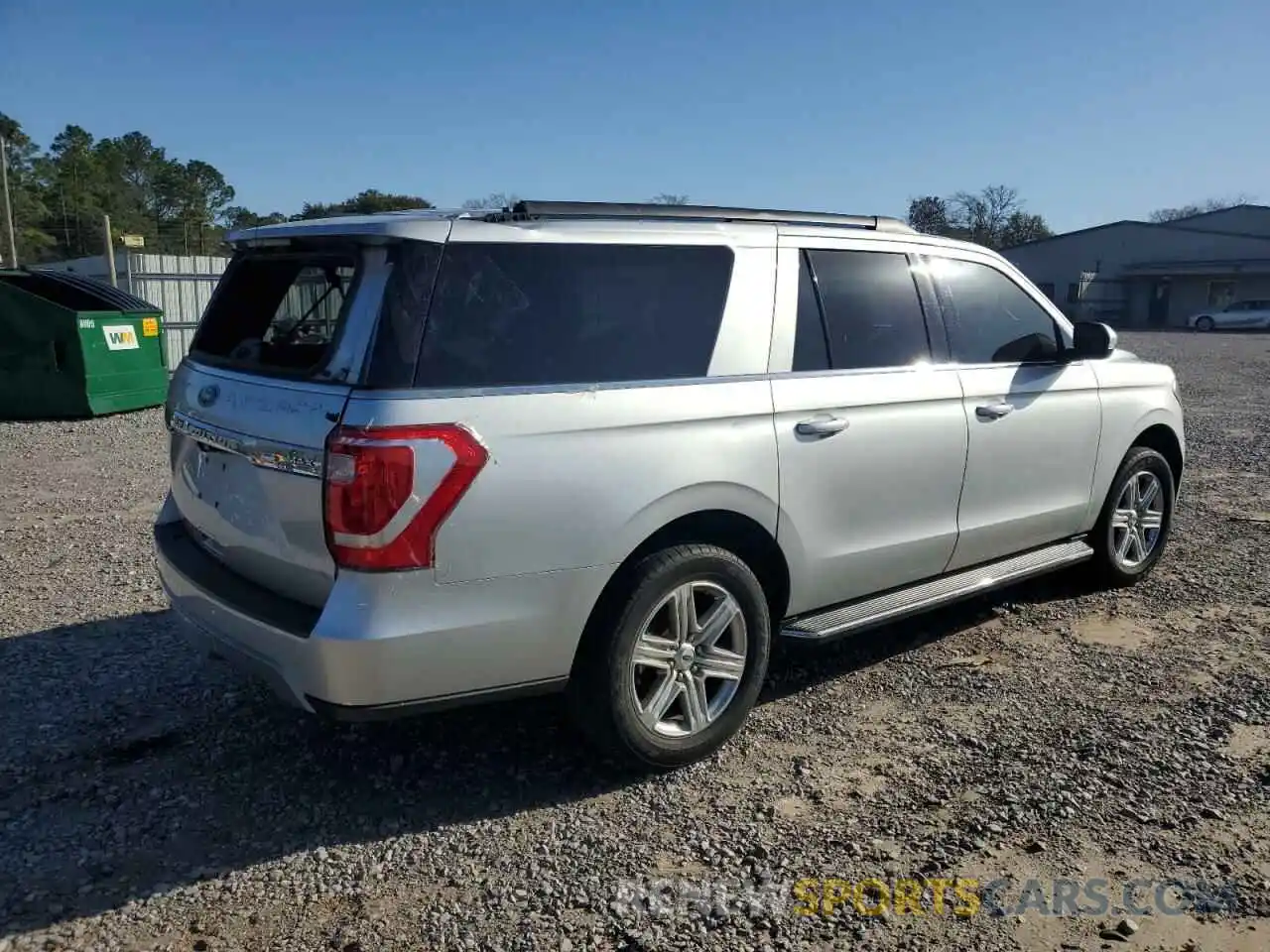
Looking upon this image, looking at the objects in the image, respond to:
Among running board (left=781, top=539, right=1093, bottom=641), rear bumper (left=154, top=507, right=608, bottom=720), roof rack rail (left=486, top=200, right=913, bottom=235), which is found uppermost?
roof rack rail (left=486, top=200, right=913, bottom=235)

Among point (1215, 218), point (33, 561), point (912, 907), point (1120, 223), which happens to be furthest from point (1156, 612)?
point (1215, 218)

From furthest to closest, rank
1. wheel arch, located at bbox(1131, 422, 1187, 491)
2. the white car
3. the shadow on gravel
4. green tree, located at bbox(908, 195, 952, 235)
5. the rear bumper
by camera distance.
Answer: green tree, located at bbox(908, 195, 952, 235) < the white car < wheel arch, located at bbox(1131, 422, 1187, 491) < the shadow on gravel < the rear bumper

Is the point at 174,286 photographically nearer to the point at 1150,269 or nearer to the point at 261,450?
the point at 261,450

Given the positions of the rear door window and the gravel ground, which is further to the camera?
the rear door window

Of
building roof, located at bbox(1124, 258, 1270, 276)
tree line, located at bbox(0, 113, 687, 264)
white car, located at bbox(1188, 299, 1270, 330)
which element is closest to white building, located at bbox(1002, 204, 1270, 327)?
building roof, located at bbox(1124, 258, 1270, 276)

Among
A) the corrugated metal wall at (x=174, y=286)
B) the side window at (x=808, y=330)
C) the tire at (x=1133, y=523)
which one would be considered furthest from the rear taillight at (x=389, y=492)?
the corrugated metal wall at (x=174, y=286)

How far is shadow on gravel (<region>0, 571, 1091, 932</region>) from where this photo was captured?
3256 millimetres

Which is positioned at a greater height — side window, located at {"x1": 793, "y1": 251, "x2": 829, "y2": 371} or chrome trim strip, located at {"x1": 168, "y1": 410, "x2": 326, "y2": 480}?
side window, located at {"x1": 793, "y1": 251, "x2": 829, "y2": 371}

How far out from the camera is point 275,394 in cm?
334

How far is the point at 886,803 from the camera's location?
11.9 feet

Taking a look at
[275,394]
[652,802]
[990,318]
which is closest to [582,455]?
[275,394]

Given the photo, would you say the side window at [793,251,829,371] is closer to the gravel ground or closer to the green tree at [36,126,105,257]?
the gravel ground

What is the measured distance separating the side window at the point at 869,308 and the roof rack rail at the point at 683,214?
19 cm

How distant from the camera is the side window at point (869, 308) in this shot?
426cm
